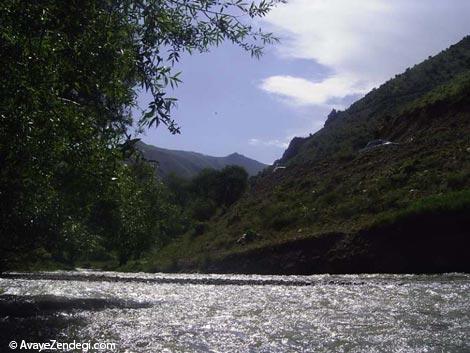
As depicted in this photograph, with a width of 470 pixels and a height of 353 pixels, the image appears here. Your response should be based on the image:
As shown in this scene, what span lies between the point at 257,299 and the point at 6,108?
14.1 m

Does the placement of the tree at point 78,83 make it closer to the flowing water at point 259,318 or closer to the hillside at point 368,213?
the flowing water at point 259,318

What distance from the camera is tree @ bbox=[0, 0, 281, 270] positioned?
6977 millimetres

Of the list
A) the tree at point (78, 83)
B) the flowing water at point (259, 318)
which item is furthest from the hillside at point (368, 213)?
the tree at point (78, 83)

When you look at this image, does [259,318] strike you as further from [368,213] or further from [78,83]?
[368,213]

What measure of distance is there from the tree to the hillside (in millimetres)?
22213

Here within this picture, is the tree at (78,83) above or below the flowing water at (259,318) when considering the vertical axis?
above

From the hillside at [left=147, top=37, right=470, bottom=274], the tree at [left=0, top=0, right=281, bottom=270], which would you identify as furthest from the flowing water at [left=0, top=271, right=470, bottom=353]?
the hillside at [left=147, top=37, right=470, bottom=274]

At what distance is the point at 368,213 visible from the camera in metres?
39.1

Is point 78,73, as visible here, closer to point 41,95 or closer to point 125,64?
point 125,64

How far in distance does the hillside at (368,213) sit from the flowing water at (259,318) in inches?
320

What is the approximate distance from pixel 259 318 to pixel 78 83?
871cm

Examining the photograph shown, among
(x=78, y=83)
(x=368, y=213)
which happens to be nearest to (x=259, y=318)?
(x=78, y=83)

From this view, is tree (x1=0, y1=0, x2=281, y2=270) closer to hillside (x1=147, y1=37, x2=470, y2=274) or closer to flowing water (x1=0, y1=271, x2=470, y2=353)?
flowing water (x1=0, y1=271, x2=470, y2=353)

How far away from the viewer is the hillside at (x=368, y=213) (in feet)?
102
